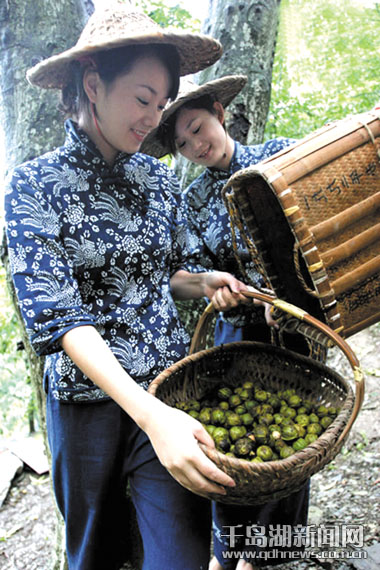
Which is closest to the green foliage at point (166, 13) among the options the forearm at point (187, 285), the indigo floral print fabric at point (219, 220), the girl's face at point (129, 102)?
the indigo floral print fabric at point (219, 220)

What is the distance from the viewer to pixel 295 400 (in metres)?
1.97

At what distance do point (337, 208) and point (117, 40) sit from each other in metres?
1.01

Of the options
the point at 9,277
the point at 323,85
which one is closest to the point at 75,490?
the point at 9,277

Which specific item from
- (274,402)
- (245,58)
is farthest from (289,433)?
(245,58)

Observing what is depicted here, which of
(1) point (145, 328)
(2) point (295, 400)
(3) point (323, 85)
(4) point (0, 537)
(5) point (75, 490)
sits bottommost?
(4) point (0, 537)

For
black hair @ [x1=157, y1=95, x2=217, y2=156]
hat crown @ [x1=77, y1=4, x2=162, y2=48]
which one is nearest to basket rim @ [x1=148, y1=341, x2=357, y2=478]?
hat crown @ [x1=77, y1=4, x2=162, y2=48]

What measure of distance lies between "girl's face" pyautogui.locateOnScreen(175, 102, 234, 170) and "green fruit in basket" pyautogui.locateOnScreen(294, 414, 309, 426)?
1.52 metres

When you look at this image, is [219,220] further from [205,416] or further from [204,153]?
[205,416]

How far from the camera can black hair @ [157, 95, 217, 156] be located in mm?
2510

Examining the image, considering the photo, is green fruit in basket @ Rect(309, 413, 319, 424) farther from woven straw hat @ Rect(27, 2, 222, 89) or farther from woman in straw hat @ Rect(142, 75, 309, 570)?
woven straw hat @ Rect(27, 2, 222, 89)

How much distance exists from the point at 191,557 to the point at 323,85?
5.79 meters

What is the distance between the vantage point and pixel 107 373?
1.43 meters

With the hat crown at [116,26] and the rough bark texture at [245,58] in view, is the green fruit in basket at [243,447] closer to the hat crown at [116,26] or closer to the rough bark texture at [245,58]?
the hat crown at [116,26]

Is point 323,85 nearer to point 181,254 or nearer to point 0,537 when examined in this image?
point 181,254
